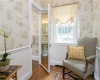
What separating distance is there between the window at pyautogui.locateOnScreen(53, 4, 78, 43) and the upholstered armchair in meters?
0.76

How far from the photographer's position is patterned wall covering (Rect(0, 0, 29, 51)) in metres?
1.50

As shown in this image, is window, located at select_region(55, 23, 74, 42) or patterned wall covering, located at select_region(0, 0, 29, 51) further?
window, located at select_region(55, 23, 74, 42)

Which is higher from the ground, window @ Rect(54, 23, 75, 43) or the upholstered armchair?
window @ Rect(54, 23, 75, 43)

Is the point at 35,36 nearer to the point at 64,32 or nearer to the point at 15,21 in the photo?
the point at 64,32

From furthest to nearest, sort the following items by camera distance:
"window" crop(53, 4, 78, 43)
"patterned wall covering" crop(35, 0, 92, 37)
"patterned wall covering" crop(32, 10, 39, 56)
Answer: "patterned wall covering" crop(32, 10, 39, 56), "window" crop(53, 4, 78, 43), "patterned wall covering" crop(35, 0, 92, 37)

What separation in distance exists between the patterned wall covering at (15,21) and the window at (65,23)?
51.8 inches

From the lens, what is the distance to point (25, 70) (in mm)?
2215

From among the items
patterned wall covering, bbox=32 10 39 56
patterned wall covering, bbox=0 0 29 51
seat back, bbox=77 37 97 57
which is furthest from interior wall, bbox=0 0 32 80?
patterned wall covering, bbox=32 10 39 56

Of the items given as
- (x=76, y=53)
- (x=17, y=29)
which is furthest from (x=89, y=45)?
(x=17, y=29)

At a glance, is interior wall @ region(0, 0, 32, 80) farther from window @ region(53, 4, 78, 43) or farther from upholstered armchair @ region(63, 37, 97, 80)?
window @ region(53, 4, 78, 43)

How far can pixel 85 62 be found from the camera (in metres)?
2.07

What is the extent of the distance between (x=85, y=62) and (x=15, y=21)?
70.8 inches

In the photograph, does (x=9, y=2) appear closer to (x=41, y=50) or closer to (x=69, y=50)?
(x=69, y=50)

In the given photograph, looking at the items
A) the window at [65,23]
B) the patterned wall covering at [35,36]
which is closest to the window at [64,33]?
the window at [65,23]
